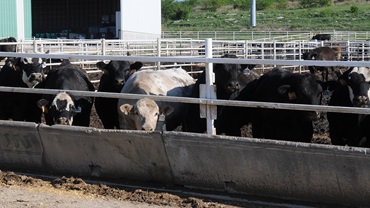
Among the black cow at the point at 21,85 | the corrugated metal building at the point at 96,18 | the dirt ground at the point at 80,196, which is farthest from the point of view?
the corrugated metal building at the point at 96,18

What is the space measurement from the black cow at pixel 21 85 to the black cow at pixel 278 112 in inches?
127

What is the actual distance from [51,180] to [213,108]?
88.0 inches

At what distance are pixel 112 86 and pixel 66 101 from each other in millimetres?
1636

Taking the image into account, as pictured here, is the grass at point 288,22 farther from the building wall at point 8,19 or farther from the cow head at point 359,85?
the cow head at point 359,85

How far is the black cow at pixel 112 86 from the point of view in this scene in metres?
11.5

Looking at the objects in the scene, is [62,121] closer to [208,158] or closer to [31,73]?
[31,73]

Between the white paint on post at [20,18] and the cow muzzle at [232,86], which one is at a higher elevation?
the white paint on post at [20,18]

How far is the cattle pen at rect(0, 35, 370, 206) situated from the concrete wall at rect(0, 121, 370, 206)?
10 millimetres

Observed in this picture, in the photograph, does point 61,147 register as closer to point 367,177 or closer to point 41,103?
point 41,103

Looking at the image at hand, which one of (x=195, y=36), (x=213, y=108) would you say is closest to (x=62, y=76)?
(x=213, y=108)

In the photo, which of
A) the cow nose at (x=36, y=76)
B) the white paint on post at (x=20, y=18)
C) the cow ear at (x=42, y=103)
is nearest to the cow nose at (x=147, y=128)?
the cow ear at (x=42, y=103)

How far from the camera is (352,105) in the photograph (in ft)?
30.3

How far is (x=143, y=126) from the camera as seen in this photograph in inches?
370

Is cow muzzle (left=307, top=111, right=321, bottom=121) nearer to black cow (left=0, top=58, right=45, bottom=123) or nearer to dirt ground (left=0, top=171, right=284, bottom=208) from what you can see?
dirt ground (left=0, top=171, right=284, bottom=208)
